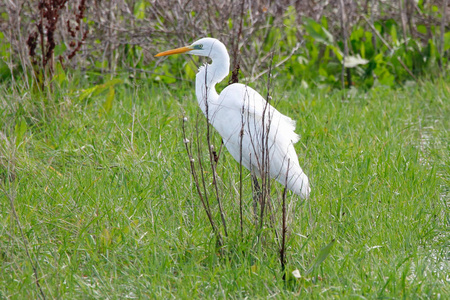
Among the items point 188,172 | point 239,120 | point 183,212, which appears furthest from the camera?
point 188,172

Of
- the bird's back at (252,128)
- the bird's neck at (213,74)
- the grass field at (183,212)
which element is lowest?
the grass field at (183,212)

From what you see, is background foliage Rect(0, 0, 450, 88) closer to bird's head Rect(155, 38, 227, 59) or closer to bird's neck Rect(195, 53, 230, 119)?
bird's head Rect(155, 38, 227, 59)

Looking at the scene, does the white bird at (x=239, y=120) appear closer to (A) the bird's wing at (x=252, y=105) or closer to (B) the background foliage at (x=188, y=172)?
(A) the bird's wing at (x=252, y=105)

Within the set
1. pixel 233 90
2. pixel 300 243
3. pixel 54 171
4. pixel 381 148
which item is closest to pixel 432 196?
pixel 381 148

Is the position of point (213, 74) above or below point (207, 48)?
below

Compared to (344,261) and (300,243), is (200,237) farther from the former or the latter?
(344,261)

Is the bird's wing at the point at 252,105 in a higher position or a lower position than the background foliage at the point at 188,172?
higher

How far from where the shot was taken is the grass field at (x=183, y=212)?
2082 mm

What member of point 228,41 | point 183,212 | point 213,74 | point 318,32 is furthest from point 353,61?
point 183,212

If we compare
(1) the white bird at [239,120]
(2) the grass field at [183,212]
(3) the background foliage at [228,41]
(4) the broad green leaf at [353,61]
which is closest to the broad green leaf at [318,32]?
(3) the background foliage at [228,41]

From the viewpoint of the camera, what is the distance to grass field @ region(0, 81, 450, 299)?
2.08 meters

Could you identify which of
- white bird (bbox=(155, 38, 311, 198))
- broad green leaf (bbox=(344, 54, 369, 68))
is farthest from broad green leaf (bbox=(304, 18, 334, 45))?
white bird (bbox=(155, 38, 311, 198))

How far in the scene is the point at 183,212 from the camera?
2.64 metres

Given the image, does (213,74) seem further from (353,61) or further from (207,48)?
(353,61)
